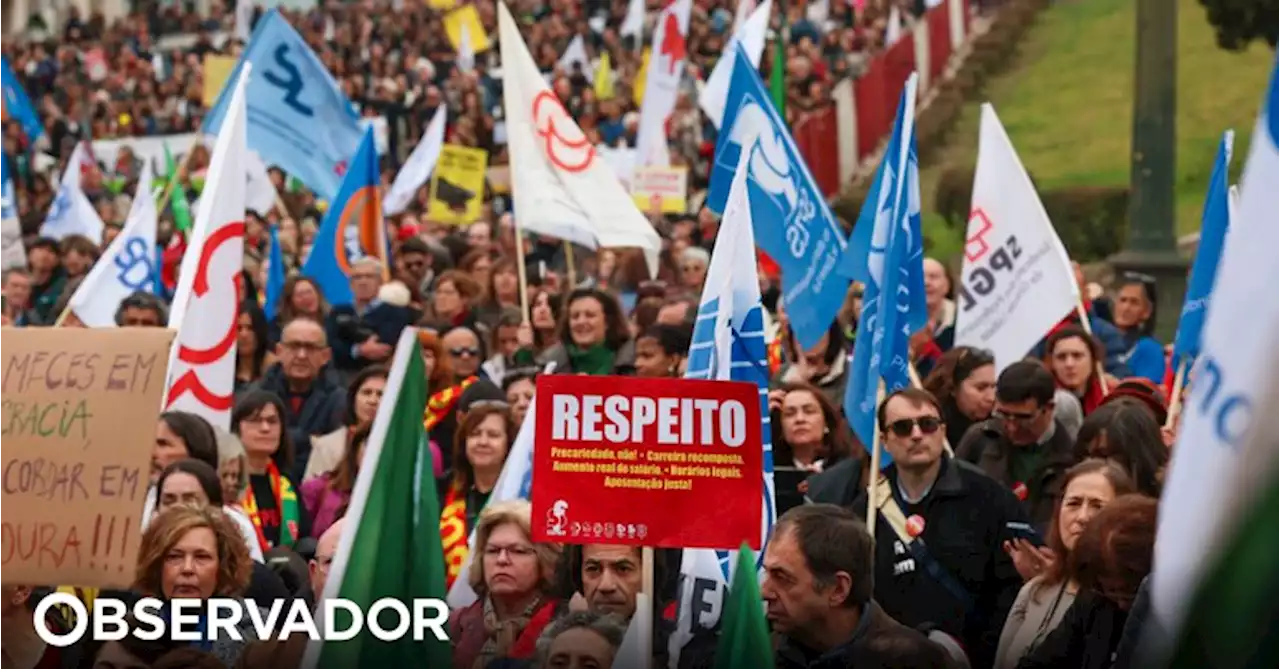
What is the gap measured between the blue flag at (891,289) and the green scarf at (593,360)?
2.12m

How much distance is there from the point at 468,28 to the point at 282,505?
931 inches

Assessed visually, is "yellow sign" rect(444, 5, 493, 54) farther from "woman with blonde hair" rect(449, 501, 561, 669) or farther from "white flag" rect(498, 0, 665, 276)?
"woman with blonde hair" rect(449, 501, 561, 669)

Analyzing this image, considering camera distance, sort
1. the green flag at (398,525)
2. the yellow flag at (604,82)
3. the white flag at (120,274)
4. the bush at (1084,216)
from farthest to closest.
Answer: the yellow flag at (604,82), the bush at (1084,216), the white flag at (120,274), the green flag at (398,525)

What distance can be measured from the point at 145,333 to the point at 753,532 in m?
1.35

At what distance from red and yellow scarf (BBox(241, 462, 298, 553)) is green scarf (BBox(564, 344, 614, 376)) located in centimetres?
195

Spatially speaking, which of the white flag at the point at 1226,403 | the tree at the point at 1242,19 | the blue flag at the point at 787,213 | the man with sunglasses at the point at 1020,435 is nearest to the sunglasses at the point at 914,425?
the man with sunglasses at the point at 1020,435

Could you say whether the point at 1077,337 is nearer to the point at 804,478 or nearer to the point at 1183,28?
the point at 804,478

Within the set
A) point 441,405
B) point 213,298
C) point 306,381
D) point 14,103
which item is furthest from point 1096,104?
point 213,298

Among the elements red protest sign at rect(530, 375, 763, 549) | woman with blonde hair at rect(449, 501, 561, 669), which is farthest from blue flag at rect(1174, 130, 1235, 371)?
red protest sign at rect(530, 375, 763, 549)

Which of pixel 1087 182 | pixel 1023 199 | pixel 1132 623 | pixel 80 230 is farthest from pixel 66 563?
pixel 1087 182

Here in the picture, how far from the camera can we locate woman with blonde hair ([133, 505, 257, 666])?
19.5 ft

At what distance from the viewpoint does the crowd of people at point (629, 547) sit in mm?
5379

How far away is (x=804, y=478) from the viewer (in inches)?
313

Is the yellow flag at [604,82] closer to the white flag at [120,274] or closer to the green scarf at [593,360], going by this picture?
the white flag at [120,274]
